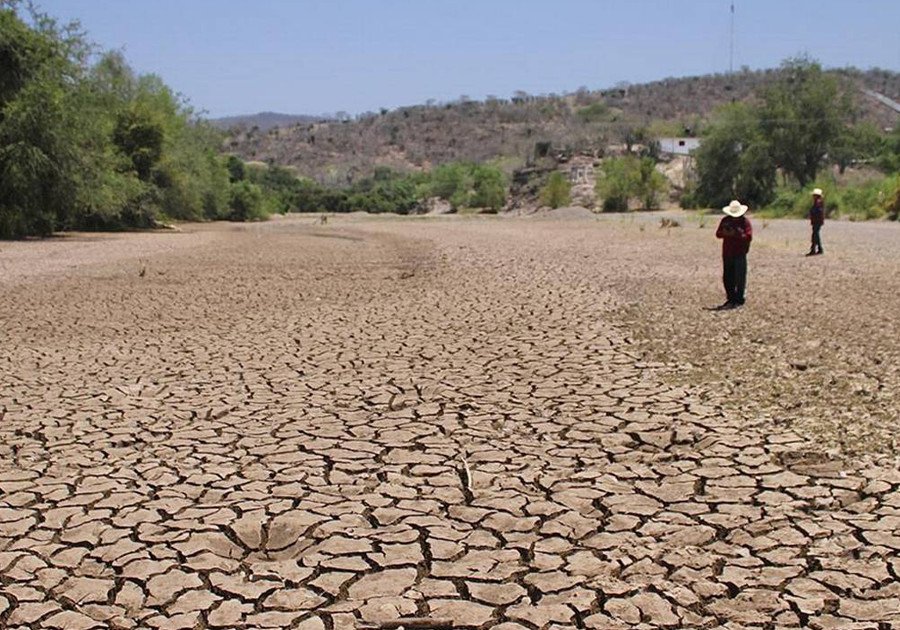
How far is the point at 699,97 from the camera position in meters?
145

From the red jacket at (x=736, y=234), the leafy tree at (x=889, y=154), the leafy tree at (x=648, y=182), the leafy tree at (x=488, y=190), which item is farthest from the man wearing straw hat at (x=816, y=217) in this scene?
the leafy tree at (x=488, y=190)

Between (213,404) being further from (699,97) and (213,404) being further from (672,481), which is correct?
(699,97)

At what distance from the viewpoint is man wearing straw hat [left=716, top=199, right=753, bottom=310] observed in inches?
458

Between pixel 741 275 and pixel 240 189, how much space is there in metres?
56.2

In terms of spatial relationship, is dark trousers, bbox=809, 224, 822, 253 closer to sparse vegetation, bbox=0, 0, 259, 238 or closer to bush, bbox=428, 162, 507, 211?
sparse vegetation, bbox=0, 0, 259, 238

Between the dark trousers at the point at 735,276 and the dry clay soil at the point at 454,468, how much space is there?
292 mm

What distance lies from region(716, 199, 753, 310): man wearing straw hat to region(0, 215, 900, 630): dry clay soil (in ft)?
1.05

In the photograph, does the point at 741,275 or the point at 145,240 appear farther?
the point at 145,240

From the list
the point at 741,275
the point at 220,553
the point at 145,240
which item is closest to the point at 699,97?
the point at 145,240

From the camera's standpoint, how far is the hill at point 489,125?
13250 cm

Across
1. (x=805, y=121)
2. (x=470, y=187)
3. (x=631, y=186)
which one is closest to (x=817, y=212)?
(x=805, y=121)

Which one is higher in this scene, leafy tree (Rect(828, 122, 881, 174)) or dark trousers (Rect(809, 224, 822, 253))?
leafy tree (Rect(828, 122, 881, 174))

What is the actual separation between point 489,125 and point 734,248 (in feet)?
477

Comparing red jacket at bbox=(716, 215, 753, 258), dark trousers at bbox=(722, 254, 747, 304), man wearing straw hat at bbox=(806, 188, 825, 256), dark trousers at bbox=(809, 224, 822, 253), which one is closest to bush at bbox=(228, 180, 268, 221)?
dark trousers at bbox=(809, 224, 822, 253)
